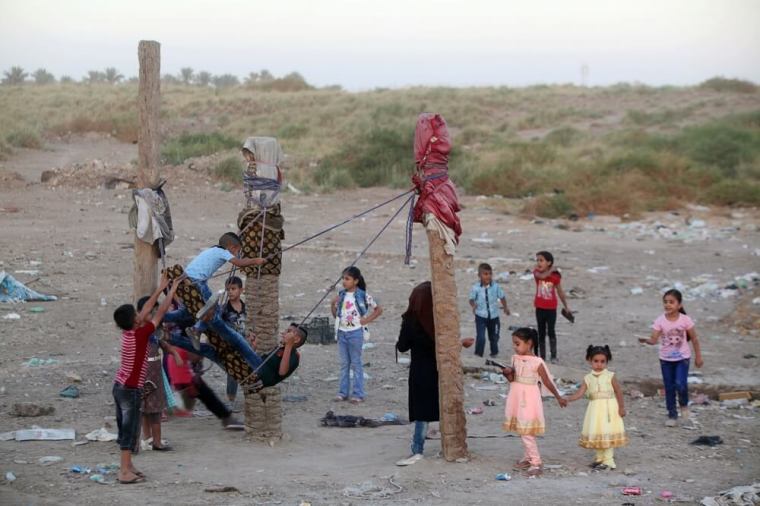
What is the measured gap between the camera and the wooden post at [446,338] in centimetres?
794

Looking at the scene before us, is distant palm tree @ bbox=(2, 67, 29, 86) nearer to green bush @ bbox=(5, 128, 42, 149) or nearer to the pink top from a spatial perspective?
green bush @ bbox=(5, 128, 42, 149)

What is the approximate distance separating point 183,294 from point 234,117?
41.9 m

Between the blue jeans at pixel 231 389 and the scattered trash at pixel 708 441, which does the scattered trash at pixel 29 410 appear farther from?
the scattered trash at pixel 708 441

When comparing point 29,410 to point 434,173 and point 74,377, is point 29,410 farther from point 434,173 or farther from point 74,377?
point 434,173

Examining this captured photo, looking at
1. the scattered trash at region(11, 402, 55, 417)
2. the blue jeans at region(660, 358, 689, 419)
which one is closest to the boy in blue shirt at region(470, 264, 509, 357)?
the blue jeans at region(660, 358, 689, 419)

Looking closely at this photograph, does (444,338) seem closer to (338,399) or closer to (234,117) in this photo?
(338,399)

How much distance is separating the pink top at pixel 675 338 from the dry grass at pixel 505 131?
15426 millimetres

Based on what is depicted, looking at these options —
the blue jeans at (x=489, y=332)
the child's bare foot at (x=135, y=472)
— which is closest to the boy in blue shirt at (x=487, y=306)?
the blue jeans at (x=489, y=332)

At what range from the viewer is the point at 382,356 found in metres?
12.6

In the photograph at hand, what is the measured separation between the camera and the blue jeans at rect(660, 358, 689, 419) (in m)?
9.75

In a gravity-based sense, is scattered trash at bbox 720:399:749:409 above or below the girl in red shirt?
below

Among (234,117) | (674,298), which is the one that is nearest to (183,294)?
(674,298)

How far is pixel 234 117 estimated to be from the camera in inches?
1939

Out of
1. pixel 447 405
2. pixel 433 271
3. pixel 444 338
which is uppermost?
pixel 433 271
